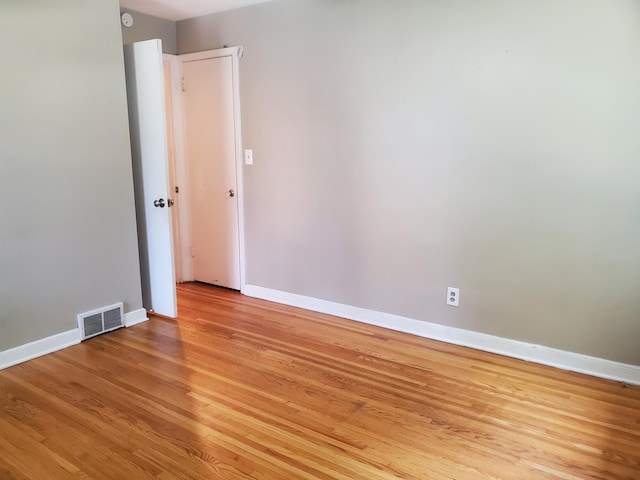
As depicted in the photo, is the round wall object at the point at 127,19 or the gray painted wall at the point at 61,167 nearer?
the gray painted wall at the point at 61,167

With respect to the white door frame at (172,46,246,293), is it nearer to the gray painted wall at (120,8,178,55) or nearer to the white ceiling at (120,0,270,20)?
the gray painted wall at (120,8,178,55)

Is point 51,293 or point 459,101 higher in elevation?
point 459,101

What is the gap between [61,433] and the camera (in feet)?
7.49

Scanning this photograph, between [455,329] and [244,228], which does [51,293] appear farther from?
[455,329]

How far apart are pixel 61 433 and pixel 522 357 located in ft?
8.86

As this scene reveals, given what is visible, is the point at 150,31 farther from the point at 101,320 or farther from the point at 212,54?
the point at 101,320

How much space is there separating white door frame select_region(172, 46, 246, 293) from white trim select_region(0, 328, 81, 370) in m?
1.56

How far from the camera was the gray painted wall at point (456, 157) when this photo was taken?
2.69 meters

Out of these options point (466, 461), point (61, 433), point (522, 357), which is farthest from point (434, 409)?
point (61, 433)

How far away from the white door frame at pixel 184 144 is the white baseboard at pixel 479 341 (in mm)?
864

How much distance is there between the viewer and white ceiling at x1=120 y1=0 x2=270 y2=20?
376cm

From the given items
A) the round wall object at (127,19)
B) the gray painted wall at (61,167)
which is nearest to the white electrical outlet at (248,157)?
the gray painted wall at (61,167)

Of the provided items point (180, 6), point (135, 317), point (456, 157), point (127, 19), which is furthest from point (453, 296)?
point (127, 19)

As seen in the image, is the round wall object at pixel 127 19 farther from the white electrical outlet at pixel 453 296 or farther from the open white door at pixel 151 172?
the white electrical outlet at pixel 453 296
